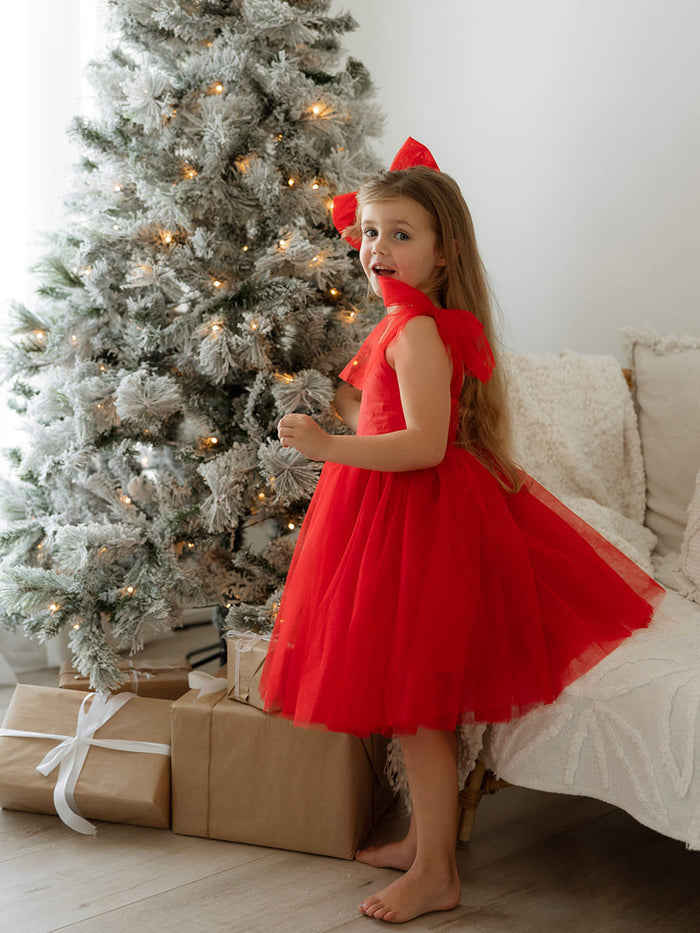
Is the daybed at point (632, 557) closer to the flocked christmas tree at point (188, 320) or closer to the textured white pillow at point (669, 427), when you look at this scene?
the textured white pillow at point (669, 427)

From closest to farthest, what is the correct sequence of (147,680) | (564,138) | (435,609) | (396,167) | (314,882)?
(435,609)
(314,882)
(396,167)
(147,680)
(564,138)

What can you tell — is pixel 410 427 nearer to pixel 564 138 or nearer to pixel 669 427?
pixel 669 427

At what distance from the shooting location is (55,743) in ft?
4.50

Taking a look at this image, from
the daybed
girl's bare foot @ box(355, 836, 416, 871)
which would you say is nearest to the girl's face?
the daybed

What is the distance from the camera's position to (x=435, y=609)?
110cm

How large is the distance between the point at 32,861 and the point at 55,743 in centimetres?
19

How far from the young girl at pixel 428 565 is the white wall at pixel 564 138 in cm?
85

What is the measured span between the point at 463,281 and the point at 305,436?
1.23ft

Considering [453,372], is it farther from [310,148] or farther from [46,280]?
[46,280]

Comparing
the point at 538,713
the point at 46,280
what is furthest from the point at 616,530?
the point at 46,280

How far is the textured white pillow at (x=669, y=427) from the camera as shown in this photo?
5.31 ft

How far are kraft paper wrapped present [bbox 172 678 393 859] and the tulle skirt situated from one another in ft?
0.24

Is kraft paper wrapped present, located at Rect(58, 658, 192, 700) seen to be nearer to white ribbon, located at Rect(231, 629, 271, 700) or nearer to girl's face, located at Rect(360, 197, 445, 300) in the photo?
white ribbon, located at Rect(231, 629, 271, 700)

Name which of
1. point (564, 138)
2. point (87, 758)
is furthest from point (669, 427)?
point (87, 758)
